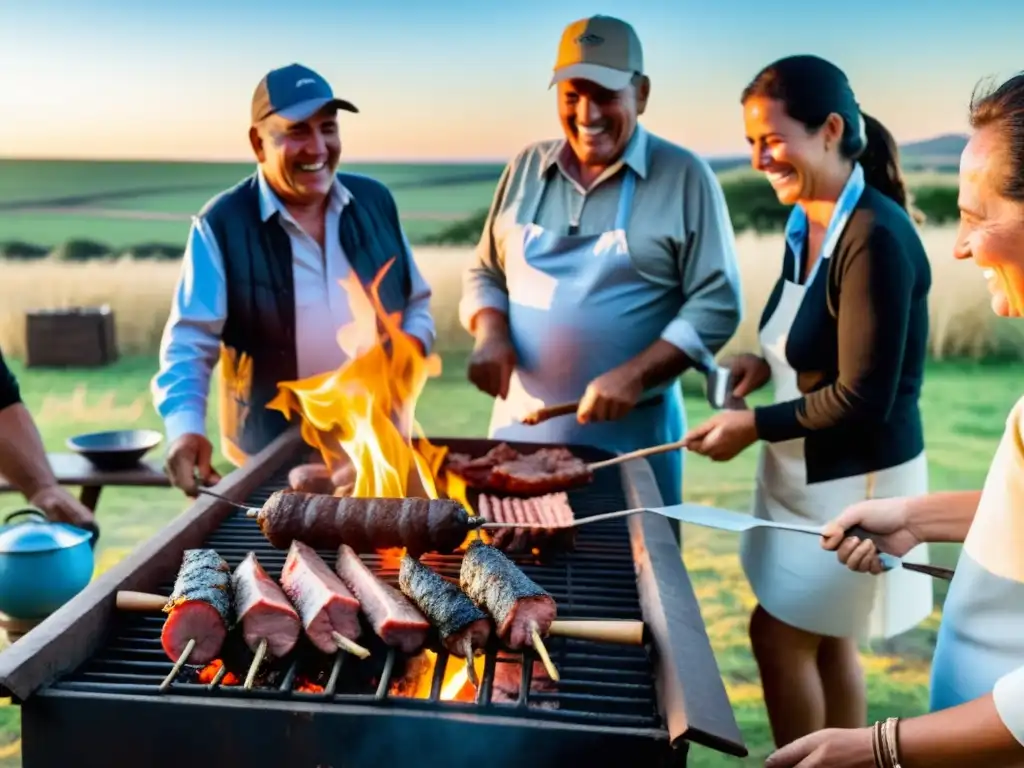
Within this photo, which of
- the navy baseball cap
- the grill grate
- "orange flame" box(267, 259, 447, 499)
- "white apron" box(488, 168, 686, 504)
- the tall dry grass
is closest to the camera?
the grill grate

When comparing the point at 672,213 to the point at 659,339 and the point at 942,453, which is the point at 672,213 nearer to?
the point at 659,339

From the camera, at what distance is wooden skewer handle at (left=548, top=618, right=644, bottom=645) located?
2.06 metres

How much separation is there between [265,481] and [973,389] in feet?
45.5

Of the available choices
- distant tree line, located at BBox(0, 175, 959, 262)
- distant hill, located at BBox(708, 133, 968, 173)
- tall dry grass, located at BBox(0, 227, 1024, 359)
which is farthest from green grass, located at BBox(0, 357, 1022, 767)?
distant hill, located at BBox(708, 133, 968, 173)

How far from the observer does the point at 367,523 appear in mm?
2605

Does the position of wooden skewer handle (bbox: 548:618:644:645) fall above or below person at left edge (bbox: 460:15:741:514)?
below

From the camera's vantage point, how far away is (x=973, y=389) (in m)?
14.5

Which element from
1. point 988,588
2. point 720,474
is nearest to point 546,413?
point 988,588

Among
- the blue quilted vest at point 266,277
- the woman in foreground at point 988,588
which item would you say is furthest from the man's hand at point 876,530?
the blue quilted vest at point 266,277

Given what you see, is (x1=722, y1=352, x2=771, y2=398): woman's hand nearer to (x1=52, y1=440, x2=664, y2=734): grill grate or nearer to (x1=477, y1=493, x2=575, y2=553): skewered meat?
(x1=477, y1=493, x2=575, y2=553): skewered meat

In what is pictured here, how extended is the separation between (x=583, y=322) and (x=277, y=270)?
1.47 m

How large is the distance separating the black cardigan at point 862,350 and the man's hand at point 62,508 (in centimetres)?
247

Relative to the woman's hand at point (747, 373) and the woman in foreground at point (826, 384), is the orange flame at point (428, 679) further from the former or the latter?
the woman's hand at point (747, 373)

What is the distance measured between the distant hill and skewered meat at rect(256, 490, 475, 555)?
13118mm
